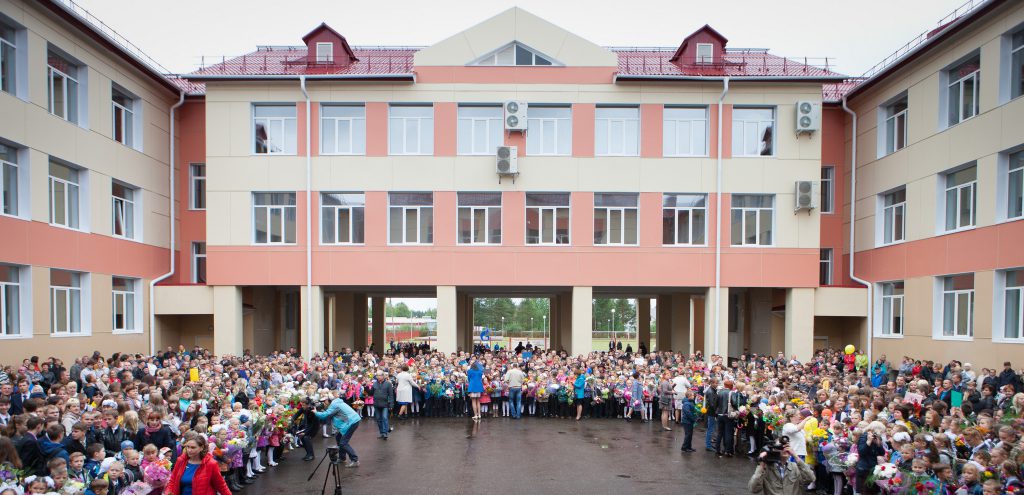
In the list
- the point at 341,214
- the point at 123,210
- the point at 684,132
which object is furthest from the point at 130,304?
the point at 684,132

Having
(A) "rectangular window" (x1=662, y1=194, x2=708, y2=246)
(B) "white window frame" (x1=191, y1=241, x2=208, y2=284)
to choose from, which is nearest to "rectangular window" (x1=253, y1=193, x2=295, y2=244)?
(B) "white window frame" (x1=191, y1=241, x2=208, y2=284)

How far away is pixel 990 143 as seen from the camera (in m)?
18.3

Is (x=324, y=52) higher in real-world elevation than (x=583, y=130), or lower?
higher

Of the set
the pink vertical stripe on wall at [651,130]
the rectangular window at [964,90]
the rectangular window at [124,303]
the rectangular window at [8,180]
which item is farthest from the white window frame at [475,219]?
the rectangular window at [964,90]

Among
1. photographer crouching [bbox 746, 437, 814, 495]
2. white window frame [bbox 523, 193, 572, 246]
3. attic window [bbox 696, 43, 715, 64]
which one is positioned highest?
attic window [bbox 696, 43, 715, 64]

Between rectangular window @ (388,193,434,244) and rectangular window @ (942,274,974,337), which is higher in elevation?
rectangular window @ (388,193,434,244)

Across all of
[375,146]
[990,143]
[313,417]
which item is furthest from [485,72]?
[990,143]

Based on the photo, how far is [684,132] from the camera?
80.2ft

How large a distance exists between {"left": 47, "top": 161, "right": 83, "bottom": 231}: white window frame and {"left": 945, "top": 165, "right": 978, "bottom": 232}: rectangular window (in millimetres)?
28673

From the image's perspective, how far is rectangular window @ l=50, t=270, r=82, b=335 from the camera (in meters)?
18.5

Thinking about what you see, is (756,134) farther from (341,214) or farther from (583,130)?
(341,214)

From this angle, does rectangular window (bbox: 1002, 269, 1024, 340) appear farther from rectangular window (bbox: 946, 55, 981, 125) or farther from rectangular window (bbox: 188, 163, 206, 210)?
rectangular window (bbox: 188, 163, 206, 210)

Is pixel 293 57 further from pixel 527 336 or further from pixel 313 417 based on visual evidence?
pixel 527 336

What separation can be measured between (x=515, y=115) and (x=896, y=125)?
15.0 meters
